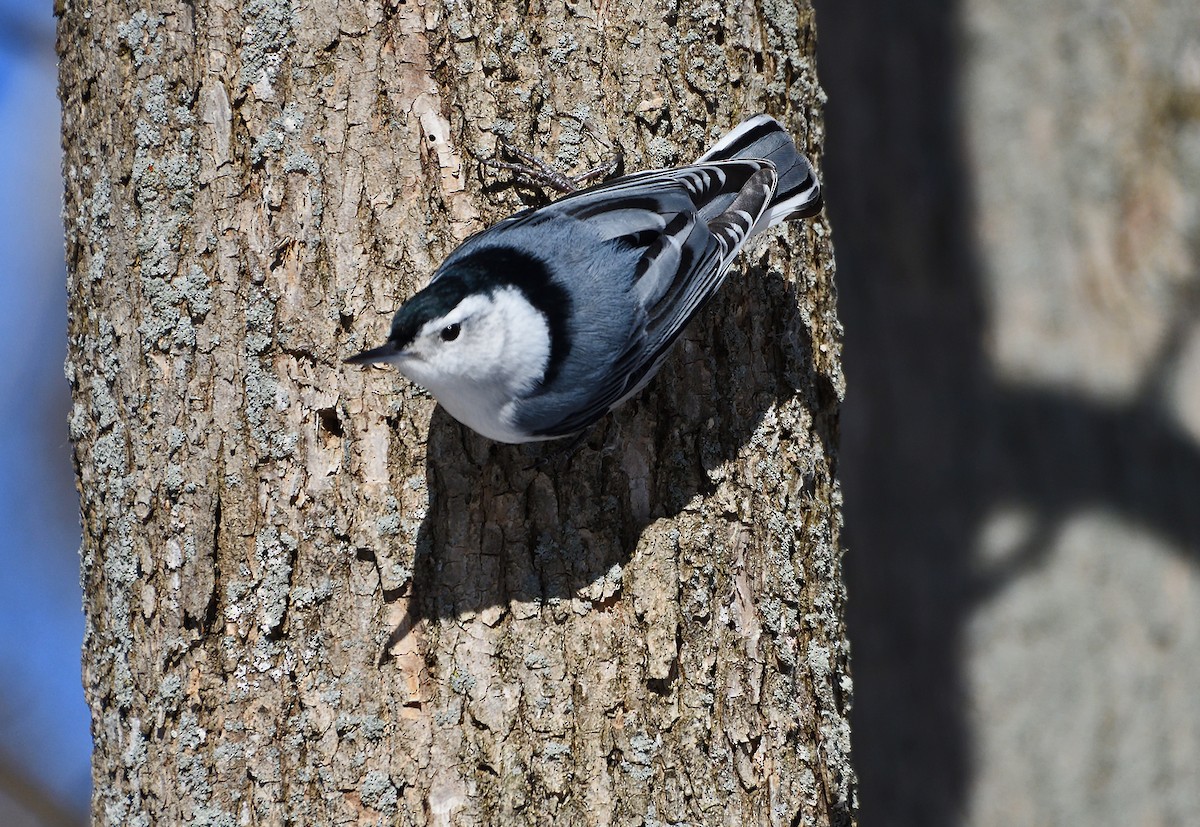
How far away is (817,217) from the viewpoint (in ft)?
6.72

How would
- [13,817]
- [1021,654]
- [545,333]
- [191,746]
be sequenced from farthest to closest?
[13,817], [1021,654], [545,333], [191,746]

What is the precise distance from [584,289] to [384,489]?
1.51 feet

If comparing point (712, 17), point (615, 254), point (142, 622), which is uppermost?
point (712, 17)

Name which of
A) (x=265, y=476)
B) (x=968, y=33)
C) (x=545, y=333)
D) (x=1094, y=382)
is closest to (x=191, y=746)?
(x=265, y=476)

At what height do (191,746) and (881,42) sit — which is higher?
(881,42)

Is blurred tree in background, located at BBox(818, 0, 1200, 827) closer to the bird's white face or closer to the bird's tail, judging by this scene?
the bird's tail

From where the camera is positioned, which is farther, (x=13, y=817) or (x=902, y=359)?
(x=13, y=817)

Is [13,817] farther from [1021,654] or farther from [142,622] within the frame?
[1021,654]

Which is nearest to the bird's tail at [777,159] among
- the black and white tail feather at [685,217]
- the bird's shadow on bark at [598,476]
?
the black and white tail feather at [685,217]

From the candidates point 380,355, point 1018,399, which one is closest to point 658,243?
point 380,355

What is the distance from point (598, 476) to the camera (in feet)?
5.71

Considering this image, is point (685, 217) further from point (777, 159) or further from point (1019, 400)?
point (1019, 400)

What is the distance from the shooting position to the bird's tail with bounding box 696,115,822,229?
1875 millimetres

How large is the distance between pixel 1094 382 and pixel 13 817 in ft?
12.7
